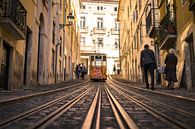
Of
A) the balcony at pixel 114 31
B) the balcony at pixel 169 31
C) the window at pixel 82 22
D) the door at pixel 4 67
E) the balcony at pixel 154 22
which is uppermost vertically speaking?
the window at pixel 82 22

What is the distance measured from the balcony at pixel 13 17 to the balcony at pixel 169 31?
22.9ft

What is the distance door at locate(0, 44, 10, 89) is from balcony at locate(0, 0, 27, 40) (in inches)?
30.1

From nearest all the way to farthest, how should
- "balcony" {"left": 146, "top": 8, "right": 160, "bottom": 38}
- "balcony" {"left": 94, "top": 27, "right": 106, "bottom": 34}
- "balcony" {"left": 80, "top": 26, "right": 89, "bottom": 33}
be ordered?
"balcony" {"left": 146, "top": 8, "right": 160, "bottom": 38} < "balcony" {"left": 80, "top": 26, "right": 89, "bottom": 33} < "balcony" {"left": 94, "top": 27, "right": 106, "bottom": 34}

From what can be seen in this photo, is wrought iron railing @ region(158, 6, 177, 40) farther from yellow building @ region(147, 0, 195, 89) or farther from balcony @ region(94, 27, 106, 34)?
balcony @ region(94, 27, 106, 34)

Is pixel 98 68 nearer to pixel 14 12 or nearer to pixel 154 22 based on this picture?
pixel 154 22

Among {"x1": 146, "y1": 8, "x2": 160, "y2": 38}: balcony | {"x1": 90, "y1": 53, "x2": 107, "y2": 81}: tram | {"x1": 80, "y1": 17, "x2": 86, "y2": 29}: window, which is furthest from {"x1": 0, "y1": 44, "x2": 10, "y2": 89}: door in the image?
{"x1": 80, "y1": 17, "x2": 86, "y2": 29}: window

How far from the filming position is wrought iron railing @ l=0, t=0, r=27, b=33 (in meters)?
10.1

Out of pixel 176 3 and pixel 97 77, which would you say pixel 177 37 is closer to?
pixel 176 3

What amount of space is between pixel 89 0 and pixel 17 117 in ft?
200

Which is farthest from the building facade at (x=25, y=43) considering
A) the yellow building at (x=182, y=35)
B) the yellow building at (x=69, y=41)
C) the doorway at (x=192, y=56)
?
the doorway at (x=192, y=56)

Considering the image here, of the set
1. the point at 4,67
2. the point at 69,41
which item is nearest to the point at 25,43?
the point at 4,67

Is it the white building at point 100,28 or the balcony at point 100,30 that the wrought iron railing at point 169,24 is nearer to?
the white building at point 100,28

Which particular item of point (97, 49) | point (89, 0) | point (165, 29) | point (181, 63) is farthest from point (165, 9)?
point (89, 0)

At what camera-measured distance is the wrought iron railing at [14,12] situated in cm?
1005
